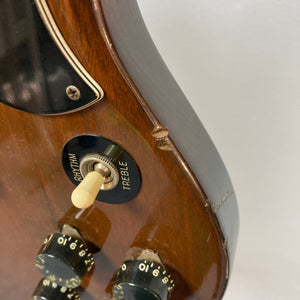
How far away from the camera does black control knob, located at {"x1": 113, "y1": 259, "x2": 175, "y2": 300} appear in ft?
1.68

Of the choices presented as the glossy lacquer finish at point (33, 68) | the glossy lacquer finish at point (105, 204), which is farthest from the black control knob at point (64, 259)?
the glossy lacquer finish at point (33, 68)

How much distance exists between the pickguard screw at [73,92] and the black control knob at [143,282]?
0.81 ft

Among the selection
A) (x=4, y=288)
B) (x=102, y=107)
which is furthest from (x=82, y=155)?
(x=4, y=288)

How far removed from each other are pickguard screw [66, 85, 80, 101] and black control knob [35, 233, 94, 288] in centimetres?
23

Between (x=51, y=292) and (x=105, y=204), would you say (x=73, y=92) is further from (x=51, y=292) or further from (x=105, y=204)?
(x=51, y=292)

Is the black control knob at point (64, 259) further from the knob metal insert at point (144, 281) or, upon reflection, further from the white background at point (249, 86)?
the white background at point (249, 86)

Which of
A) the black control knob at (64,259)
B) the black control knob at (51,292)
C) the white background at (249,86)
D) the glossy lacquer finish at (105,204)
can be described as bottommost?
the black control knob at (51,292)

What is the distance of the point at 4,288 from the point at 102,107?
1.53 feet

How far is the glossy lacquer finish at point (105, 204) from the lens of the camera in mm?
427

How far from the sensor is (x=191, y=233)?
1.61ft

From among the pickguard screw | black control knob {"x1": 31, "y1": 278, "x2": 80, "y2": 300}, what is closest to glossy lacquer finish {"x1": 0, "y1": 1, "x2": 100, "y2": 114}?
the pickguard screw

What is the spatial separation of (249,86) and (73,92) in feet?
1.30

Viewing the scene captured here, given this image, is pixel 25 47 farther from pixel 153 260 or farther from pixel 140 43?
pixel 153 260

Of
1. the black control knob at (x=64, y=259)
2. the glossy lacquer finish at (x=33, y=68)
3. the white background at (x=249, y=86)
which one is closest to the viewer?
the glossy lacquer finish at (x=33, y=68)
